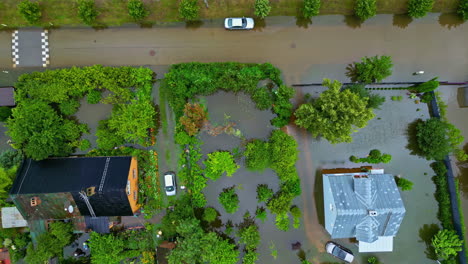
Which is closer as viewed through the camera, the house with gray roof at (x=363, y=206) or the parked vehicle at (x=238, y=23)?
the house with gray roof at (x=363, y=206)

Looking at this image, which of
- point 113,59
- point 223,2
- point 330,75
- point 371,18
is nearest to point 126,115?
point 113,59

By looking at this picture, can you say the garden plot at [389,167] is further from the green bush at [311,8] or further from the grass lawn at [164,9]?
the green bush at [311,8]

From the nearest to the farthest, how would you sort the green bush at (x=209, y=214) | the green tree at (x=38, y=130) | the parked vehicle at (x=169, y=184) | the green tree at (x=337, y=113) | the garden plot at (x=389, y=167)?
the green tree at (x=337, y=113)
the green tree at (x=38, y=130)
the green bush at (x=209, y=214)
the parked vehicle at (x=169, y=184)
the garden plot at (x=389, y=167)


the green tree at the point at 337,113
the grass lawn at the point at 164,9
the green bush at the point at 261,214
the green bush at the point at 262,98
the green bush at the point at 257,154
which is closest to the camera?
→ the green tree at the point at 337,113

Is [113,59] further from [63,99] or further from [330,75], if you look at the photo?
[330,75]

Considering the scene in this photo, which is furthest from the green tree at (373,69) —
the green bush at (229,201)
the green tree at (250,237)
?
the green tree at (250,237)

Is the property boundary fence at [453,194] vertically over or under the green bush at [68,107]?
under
